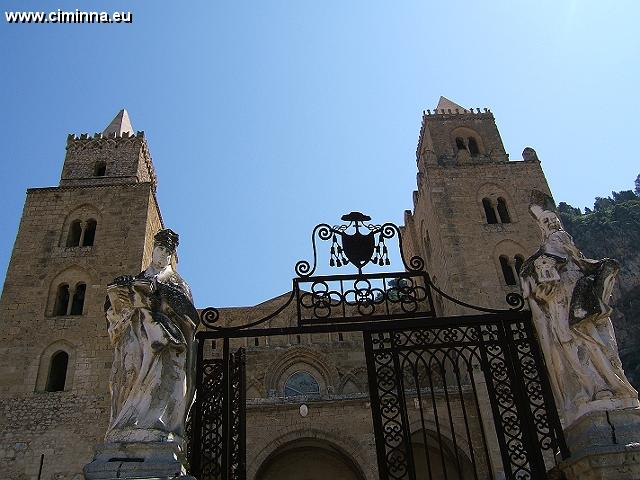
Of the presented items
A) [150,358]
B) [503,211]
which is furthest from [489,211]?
[150,358]

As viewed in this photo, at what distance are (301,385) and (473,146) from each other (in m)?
14.4

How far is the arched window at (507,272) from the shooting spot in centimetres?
2347

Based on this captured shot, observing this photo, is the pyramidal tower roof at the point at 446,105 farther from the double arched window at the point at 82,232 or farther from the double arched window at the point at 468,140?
the double arched window at the point at 82,232

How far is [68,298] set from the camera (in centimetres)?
2153

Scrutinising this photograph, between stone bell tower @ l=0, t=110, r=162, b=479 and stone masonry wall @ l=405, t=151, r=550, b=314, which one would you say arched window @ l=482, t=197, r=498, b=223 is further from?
stone bell tower @ l=0, t=110, r=162, b=479

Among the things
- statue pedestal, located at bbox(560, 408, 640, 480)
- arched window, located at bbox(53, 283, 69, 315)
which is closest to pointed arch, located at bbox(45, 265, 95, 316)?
arched window, located at bbox(53, 283, 69, 315)

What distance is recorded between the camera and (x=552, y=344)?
5406 mm

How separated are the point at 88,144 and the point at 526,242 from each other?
19759 mm

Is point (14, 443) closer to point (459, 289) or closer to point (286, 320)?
point (286, 320)

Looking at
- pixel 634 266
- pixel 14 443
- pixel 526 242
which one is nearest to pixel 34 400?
pixel 14 443

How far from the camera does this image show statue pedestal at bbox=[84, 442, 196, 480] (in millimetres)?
4184

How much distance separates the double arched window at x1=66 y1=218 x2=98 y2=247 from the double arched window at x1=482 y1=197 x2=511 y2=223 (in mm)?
16323

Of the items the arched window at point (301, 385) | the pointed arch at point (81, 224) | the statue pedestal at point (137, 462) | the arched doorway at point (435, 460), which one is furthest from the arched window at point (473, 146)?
the statue pedestal at point (137, 462)

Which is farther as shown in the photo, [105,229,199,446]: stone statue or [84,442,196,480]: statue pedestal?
[105,229,199,446]: stone statue
